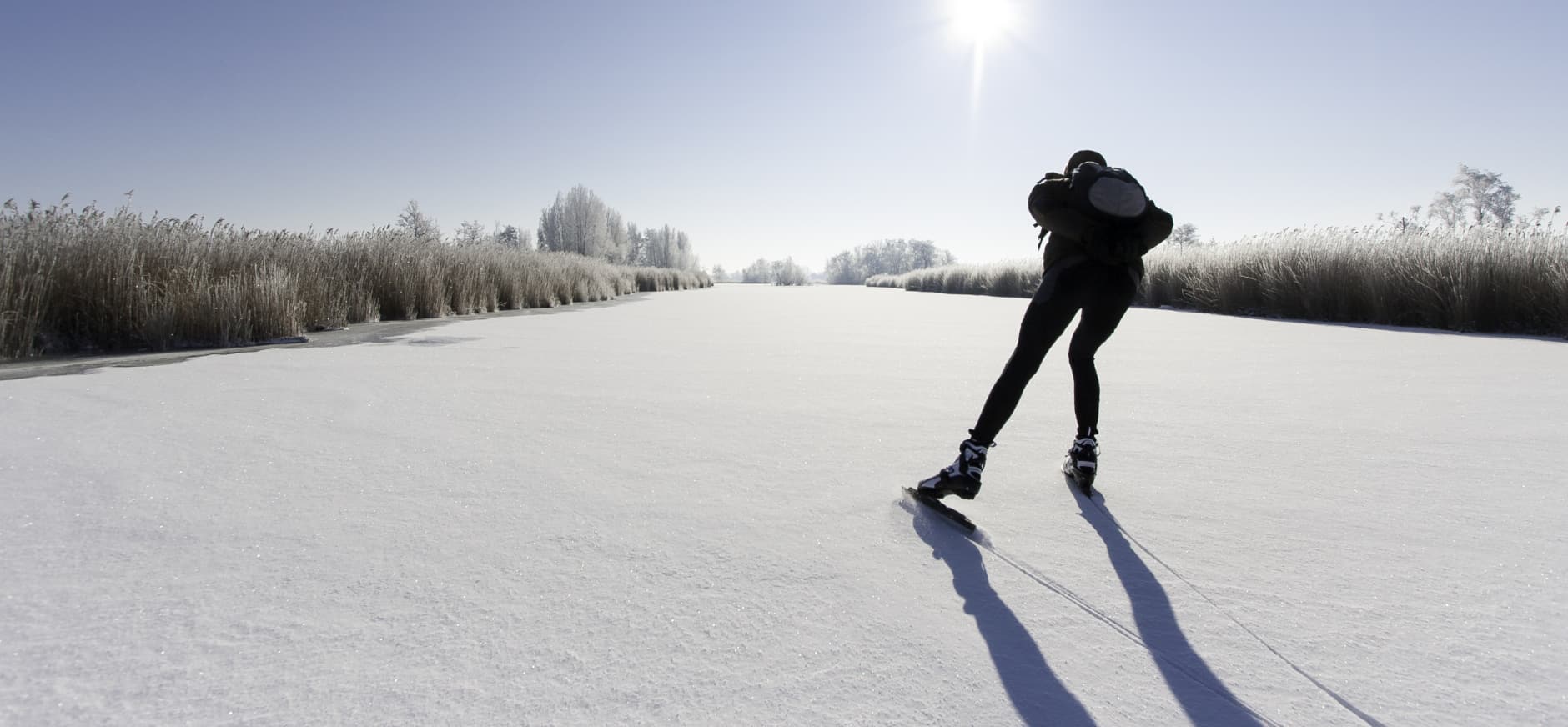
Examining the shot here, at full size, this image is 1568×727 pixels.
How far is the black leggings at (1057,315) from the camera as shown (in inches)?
61.3

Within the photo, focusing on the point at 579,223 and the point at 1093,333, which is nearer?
the point at 1093,333

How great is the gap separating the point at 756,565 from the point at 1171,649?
652mm

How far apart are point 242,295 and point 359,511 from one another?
4375 millimetres

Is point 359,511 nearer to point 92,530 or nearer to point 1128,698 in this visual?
point 92,530

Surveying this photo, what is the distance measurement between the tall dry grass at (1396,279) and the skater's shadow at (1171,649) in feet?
23.7

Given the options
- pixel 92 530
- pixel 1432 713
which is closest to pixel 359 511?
pixel 92 530

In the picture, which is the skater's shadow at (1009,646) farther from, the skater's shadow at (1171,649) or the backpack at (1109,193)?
the backpack at (1109,193)

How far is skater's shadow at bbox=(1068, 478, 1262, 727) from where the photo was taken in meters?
0.81

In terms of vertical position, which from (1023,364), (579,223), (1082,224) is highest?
(579,223)

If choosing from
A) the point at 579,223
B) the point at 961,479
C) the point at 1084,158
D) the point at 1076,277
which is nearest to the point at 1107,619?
the point at 961,479

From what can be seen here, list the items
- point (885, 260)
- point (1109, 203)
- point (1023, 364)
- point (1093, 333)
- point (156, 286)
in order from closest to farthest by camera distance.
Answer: point (1109, 203) → point (1023, 364) → point (1093, 333) → point (156, 286) → point (885, 260)

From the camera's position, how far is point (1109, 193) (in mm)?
1474

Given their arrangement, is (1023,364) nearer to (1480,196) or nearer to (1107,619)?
(1107,619)

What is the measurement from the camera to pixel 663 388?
2.95 m
